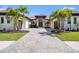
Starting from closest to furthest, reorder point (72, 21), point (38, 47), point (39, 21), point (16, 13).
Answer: point (38, 47) → point (16, 13) → point (72, 21) → point (39, 21)

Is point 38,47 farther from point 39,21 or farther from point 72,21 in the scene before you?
point 39,21

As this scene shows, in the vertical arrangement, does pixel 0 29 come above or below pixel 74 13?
below

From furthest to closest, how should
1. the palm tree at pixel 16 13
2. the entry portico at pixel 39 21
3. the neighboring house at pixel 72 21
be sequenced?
the entry portico at pixel 39 21 < the neighboring house at pixel 72 21 < the palm tree at pixel 16 13

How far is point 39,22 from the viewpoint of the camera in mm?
31594

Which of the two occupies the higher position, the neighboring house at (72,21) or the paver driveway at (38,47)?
the neighboring house at (72,21)

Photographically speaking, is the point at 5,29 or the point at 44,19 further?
the point at 44,19

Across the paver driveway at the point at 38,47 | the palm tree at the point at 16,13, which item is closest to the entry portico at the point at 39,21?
the palm tree at the point at 16,13

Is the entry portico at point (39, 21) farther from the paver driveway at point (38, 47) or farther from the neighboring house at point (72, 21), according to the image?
the paver driveway at point (38, 47)

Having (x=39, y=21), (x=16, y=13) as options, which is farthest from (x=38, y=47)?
(x=39, y=21)

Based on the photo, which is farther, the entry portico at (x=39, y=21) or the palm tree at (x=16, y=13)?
the entry portico at (x=39, y=21)

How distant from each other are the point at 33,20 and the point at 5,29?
1067 centimetres
